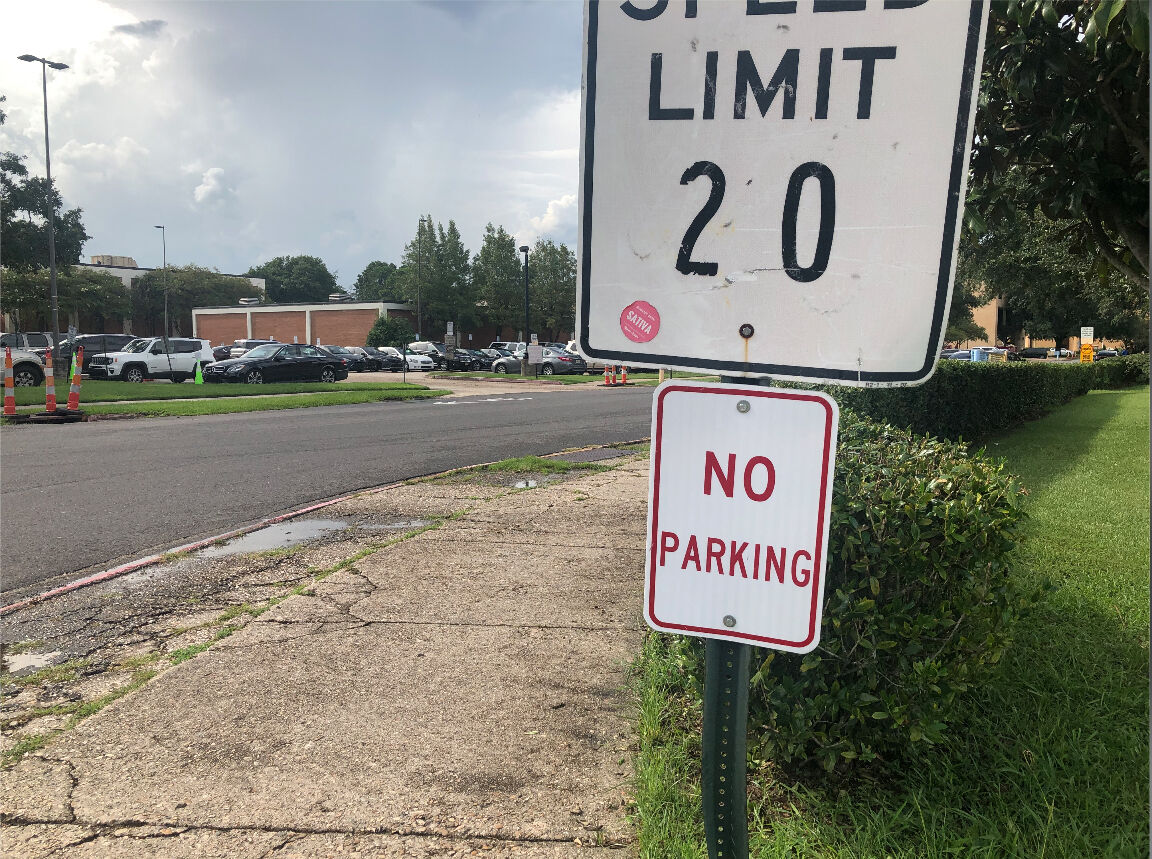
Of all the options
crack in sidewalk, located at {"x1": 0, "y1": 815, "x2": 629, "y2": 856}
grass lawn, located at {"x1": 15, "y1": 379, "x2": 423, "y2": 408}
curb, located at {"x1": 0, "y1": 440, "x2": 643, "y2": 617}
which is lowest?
grass lawn, located at {"x1": 15, "y1": 379, "x2": 423, "y2": 408}

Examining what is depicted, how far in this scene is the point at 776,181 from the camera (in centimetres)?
159

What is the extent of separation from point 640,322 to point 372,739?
2.35 meters

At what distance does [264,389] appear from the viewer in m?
24.0

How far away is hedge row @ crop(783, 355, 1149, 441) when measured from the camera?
8422 millimetres

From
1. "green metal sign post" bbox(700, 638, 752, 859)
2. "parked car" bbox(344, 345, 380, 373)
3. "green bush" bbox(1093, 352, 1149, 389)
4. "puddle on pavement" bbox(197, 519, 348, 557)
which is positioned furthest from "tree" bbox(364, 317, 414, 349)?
"green metal sign post" bbox(700, 638, 752, 859)

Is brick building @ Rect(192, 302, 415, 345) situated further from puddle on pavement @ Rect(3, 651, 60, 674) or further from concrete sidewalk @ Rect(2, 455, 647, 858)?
concrete sidewalk @ Rect(2, 455, 647, 858)

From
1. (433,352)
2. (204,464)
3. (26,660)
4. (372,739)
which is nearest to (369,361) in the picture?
(433,352)

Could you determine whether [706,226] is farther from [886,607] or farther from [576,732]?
[576,732]

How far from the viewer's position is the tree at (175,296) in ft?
271

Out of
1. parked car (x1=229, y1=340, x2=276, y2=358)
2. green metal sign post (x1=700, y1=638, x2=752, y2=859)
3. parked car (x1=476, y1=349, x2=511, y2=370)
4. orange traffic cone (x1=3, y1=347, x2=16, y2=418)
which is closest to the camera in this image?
green metal sign post (x1=700, y1=638, x2=752, y2=859)

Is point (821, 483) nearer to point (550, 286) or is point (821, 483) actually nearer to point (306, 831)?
point (306, 831)

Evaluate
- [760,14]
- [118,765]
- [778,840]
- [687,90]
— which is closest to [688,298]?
[687,90]

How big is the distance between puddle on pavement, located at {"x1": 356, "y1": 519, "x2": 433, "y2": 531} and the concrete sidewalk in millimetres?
1753

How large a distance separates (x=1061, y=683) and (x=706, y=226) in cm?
304
